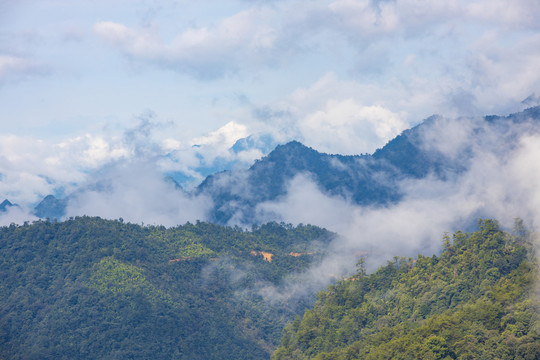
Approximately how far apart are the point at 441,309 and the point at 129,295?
42.1 meters

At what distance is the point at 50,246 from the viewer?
94.1m

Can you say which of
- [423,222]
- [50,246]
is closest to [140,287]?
[50,246]

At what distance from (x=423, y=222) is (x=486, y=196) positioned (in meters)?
13.8

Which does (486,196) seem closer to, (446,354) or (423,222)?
(423,222)

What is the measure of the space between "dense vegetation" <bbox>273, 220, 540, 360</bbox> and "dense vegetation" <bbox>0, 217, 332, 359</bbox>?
717 inches

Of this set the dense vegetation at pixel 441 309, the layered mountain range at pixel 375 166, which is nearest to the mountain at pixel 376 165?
the layered mountain range at pixel 375 166

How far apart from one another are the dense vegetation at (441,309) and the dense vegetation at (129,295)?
717 inches

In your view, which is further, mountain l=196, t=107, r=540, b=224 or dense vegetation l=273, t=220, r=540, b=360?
mountain l=196, t=107, r=540, b=224

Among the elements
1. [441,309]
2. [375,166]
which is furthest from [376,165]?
[441,309]

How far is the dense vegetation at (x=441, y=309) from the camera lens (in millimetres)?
47906

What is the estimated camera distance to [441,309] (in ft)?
193

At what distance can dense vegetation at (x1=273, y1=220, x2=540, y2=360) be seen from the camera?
47.9m

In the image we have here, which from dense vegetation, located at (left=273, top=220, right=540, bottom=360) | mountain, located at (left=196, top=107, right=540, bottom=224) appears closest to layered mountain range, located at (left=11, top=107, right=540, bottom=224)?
mountain, located at (left=196, top=107, right=540, bottom=224)

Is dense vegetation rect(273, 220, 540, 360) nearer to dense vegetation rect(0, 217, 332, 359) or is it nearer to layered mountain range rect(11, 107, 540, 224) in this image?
dense vegetation rect(0, 217, 332, 359)
